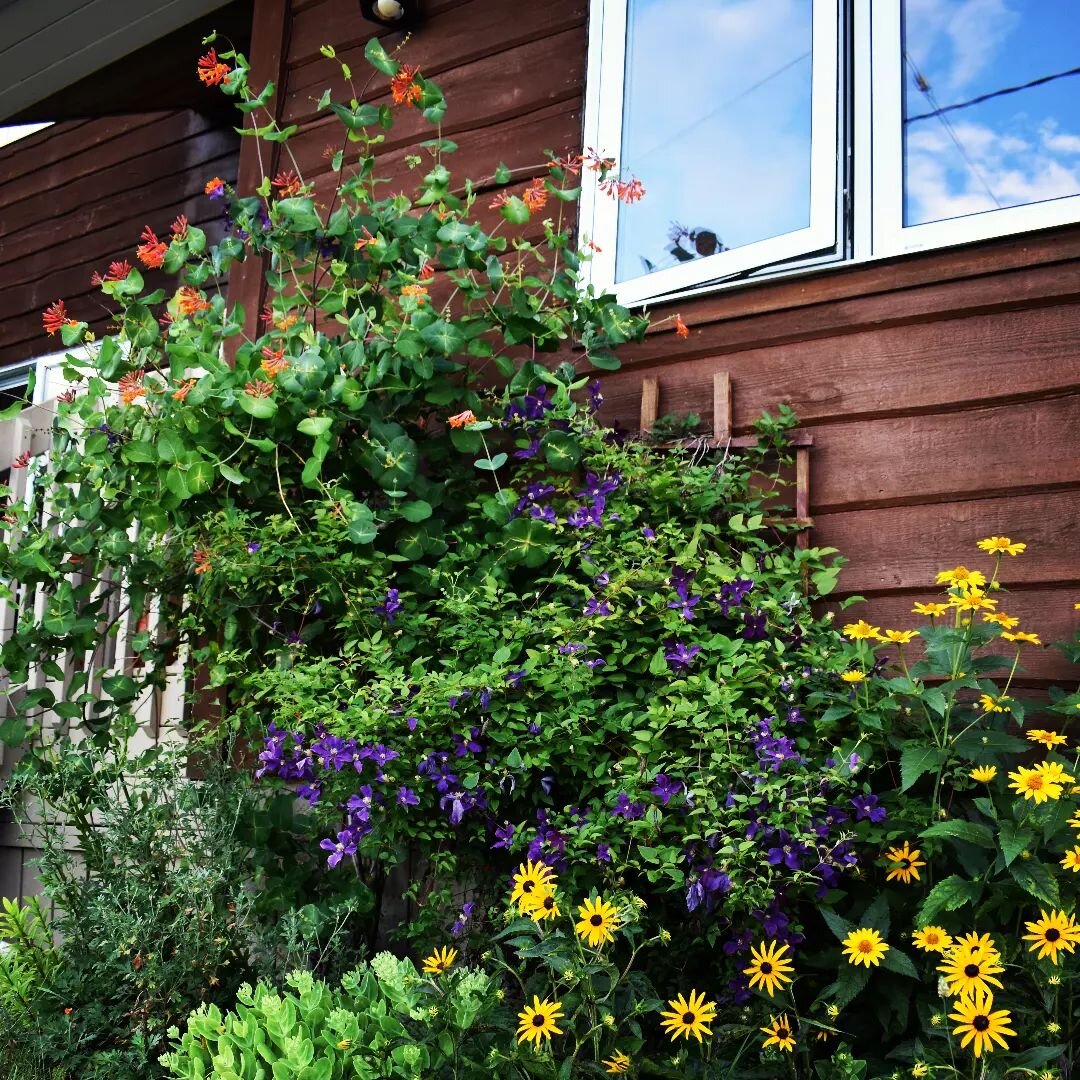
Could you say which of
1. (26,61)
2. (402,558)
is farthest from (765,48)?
(26,61)

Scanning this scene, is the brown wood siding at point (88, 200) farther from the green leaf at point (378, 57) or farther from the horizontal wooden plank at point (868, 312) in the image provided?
the horizontal wooden plank at point (868, 312)

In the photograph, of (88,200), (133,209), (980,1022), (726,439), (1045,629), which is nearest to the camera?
(980,1022)

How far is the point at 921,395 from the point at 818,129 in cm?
66

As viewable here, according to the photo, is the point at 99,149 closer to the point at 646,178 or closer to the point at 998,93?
the point at 646,178

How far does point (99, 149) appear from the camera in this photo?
5660 mm

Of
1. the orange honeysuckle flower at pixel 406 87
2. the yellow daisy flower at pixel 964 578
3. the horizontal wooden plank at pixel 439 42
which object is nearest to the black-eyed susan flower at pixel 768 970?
the yellow daisy flower at pixel 964 578

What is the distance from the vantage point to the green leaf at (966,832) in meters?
1.79

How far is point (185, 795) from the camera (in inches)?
93.6

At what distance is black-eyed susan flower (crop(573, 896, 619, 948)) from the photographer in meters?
1.63

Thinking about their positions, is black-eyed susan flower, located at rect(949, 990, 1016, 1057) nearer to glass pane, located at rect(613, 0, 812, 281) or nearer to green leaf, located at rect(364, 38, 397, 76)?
glass pane, located at rect(613, 0, 812, 281)

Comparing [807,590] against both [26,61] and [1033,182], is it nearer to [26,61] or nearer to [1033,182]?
[1033,182]

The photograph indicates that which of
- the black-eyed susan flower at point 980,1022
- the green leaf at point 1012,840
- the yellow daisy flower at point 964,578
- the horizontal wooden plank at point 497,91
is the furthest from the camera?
the horizontal wooden plank at point 497,91

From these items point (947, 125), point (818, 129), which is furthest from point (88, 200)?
point (947, 125)

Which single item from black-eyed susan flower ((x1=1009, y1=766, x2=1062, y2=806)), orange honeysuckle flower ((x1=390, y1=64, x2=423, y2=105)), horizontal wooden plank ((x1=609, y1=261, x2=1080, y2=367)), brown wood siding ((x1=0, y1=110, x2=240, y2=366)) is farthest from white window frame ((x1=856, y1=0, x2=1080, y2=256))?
brown wood siding ((x1=0, y1=110, x2=240, y2=366))
